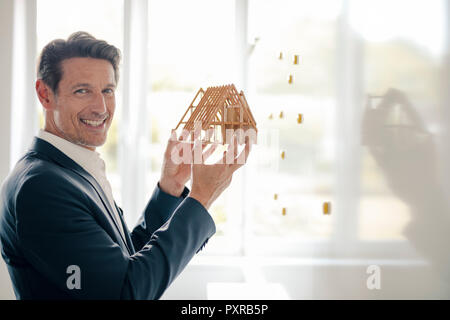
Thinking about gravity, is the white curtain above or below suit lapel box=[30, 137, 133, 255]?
above

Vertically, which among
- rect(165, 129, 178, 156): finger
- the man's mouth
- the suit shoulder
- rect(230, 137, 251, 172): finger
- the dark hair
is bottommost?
the suit shoulder

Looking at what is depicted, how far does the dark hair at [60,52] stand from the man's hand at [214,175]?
34 centimetres

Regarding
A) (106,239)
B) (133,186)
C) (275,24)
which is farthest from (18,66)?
(106,239)

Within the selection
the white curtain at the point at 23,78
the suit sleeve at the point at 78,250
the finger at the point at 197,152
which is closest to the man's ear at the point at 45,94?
the suit sleeve at the point at 78,250

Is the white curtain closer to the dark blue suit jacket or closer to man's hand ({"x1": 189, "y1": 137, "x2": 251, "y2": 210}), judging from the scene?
the dark blue suit jacket

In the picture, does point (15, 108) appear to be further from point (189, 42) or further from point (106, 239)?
point (106, 239)

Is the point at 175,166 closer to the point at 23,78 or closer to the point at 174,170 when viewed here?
the point at 174,170

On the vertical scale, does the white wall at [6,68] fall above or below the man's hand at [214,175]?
above

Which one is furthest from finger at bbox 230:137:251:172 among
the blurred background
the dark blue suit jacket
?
the blurred background

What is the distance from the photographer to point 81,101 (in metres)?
0.89

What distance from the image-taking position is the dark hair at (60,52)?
85 cm

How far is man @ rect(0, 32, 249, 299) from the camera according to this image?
2.33 ft

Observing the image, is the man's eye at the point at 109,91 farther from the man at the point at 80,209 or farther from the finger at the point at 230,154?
the finger at the point at 230,154

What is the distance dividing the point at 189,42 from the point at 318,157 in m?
0.86
